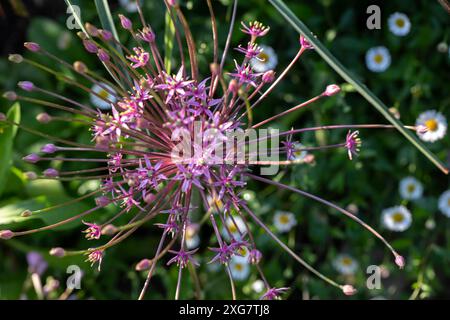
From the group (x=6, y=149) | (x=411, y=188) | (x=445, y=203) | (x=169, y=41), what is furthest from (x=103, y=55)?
(x=445, y=203)

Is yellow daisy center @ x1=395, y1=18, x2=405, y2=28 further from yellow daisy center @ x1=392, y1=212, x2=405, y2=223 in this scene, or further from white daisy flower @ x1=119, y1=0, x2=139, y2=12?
white daisy flower @ x1=119, y1=0, x2=139, y2=12

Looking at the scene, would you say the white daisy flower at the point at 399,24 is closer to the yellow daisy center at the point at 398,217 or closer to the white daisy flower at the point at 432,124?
the white daisy flower at the point at 432,124

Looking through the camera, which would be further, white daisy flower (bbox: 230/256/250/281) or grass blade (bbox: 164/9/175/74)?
white daisy flower (bbox: 230/256/250/281)

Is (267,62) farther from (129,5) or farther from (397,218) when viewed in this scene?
(397,218)

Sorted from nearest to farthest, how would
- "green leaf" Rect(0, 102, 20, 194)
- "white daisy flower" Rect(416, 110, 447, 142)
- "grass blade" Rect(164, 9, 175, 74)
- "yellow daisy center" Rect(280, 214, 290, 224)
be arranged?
1. "grass blade" Rect(164, 9, 175, 74)
2. "green leaf" Rect(0, 102, 20, 194)
3. "white daisy flower" Rect(416, 110, 447, 142)
4. "yellow daisy center" Rect(280, 214, 290, 224)

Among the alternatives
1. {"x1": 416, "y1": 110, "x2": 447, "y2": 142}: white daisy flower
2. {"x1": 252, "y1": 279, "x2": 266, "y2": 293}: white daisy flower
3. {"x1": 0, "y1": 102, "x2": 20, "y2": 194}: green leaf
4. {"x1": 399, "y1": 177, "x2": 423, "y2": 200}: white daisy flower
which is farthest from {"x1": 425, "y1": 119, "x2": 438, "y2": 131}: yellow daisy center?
{"x1": 0, "y1": 102, "x2": 20, "y2": 194}: green leaf

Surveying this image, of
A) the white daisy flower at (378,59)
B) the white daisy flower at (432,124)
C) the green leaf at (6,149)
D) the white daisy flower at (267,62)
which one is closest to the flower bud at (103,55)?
the green leaf at (6,149)

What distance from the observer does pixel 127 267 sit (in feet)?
11.1

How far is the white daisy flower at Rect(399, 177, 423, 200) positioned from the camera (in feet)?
10.2

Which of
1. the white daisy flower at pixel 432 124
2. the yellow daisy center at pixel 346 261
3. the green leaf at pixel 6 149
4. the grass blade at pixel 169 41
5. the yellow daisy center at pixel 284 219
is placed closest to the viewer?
the grass blade at pixel 169 41

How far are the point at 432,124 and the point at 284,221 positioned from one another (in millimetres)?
1001

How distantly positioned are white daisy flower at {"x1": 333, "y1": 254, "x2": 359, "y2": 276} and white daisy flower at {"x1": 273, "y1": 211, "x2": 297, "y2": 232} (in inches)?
15.1

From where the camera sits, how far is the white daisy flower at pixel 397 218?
3.12m

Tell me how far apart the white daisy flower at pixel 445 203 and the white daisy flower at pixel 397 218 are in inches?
7.1
